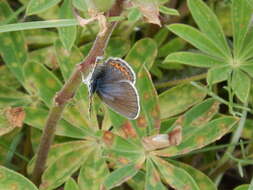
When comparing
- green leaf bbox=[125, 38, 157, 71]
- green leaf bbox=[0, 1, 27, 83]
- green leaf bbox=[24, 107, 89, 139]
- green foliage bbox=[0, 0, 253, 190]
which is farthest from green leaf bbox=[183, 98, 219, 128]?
green leaf bbox=[0, 1, 27, 83]

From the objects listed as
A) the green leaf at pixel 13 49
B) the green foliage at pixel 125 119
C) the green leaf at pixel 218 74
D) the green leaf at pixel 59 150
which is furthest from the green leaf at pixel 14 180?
the green leaf at pixel 218 74

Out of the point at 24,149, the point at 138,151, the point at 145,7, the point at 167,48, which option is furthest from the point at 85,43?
the point at 145,7

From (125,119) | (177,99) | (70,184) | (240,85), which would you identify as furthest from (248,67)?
(70,184)

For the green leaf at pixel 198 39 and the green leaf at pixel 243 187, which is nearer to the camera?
the green leaf at pixel 243 187

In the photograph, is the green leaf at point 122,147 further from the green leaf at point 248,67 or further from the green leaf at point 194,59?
the green leaf at point 248,67

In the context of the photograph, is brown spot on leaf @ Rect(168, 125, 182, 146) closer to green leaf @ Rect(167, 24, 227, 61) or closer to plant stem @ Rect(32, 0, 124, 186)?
plant stem @ Rect(32, 0, 124, 186)

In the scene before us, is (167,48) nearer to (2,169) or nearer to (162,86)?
(162,86)
